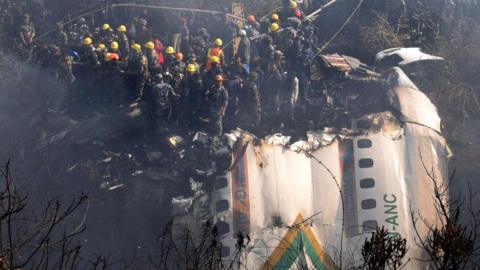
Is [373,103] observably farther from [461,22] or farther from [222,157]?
[461,22]

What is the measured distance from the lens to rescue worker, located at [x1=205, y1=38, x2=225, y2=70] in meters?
18.1

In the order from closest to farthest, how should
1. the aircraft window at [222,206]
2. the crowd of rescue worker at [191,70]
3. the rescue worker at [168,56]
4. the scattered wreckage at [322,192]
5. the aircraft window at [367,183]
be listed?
1. the scattered wreckage at [322,192]
2. the aircraft window at [222,206]
3. the aircraft window at [367,183]
4. the crowd of rescue worker at [191,70]
5. the rescue worker at [168,56]

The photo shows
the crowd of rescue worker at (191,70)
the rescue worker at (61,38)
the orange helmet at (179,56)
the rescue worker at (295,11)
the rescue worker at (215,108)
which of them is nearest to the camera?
the rescue worker at (215,108)

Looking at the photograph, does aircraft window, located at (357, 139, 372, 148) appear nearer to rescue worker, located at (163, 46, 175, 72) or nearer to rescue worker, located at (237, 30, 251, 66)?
rescue worker, located at (237, 30, 251, 66)

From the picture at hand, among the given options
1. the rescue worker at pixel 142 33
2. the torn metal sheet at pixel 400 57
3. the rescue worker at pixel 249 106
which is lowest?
the rescue worker at pixel 249 106

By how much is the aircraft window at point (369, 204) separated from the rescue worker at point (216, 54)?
18.4ft

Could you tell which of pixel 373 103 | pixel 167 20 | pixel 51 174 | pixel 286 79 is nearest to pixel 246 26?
pixel 167 20

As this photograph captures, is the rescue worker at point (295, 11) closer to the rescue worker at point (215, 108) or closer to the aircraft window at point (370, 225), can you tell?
the rescue worker at point (215, 108)

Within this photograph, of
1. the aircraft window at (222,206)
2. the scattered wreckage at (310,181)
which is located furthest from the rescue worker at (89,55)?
the aircraft window at (222,206)

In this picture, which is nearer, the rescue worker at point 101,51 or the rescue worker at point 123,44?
the rescue worker at point 101,51

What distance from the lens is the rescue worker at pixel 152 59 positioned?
709 inches

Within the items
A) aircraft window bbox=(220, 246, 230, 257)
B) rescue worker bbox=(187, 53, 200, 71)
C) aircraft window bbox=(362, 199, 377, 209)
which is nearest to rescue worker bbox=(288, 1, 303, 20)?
rescue worker bbox=(187, 53, 200, 71)

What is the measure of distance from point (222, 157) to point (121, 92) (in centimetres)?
450

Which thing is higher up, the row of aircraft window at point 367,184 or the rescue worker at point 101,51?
the rescue worker at point 101,51
